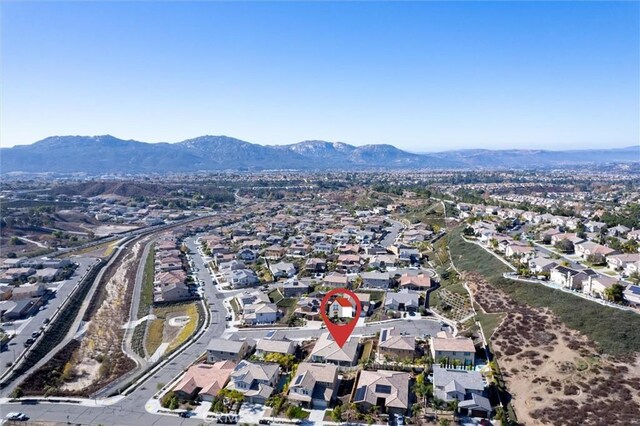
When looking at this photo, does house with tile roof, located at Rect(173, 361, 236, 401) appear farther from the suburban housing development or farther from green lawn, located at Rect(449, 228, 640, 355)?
green lawn, located at Rect(449, 228, 640, 355)

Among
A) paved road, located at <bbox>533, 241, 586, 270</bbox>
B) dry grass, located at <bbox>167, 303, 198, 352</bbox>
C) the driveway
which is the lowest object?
dry grass, located at <bbox>167, 303, 198, 352</bbox>

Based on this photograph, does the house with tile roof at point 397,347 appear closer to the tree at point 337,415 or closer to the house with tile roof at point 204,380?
the tree at point 337,415

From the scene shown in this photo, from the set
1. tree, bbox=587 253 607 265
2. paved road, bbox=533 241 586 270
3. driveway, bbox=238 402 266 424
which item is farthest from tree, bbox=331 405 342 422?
tree, bbox=587 253 607 265

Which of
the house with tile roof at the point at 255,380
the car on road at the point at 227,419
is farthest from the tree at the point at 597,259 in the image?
the car on road at the point at 227,419

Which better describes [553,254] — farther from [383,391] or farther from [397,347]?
[383,391]

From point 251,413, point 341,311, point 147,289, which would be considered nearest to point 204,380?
point 251,413
